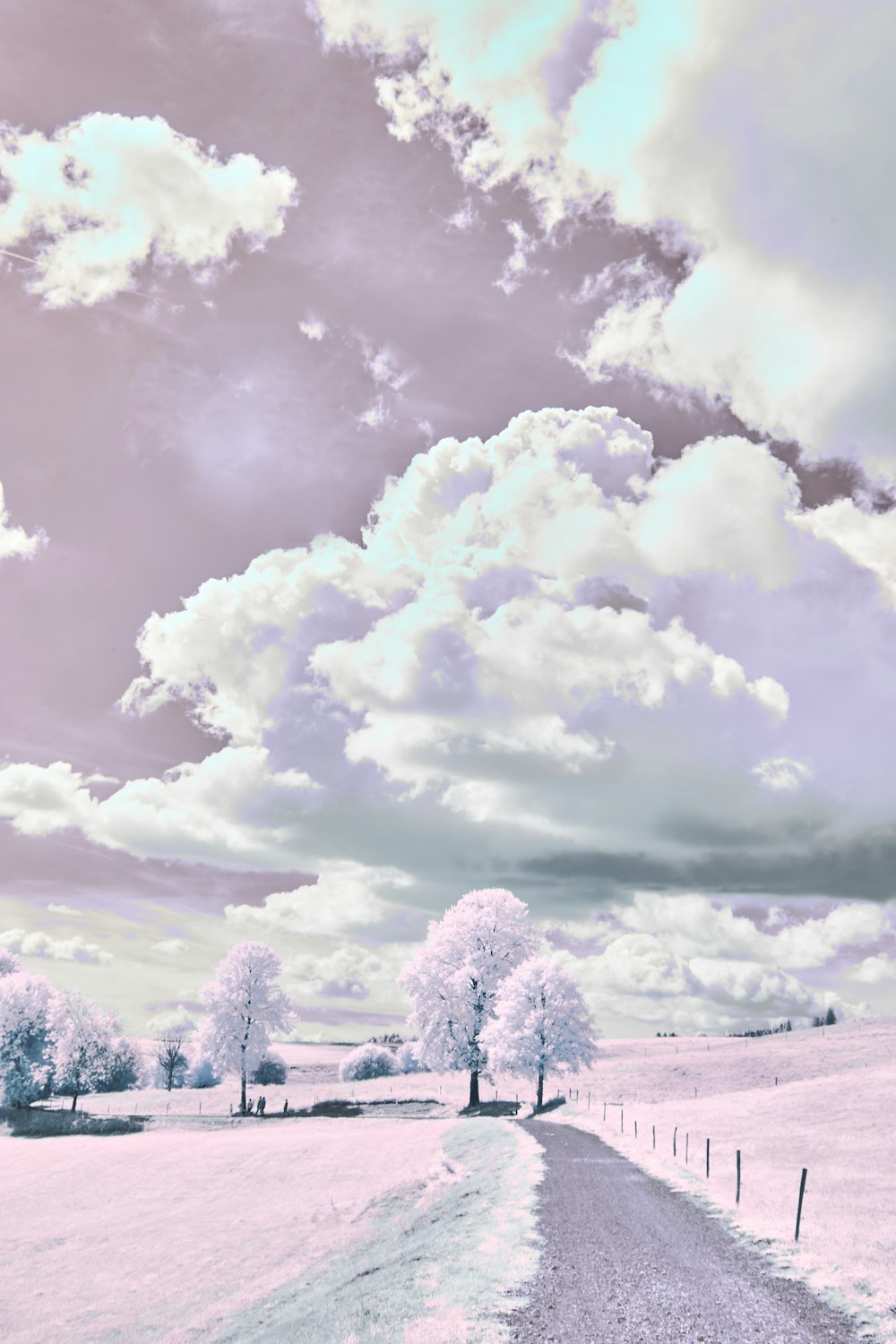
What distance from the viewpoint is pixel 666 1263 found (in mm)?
19266

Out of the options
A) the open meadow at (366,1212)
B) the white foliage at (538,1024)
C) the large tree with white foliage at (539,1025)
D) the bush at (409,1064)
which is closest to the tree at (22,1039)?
the open meadow at (366,1212)

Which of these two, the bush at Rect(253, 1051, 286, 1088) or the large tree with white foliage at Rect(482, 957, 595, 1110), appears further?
the bush at Rect(253, 1051, 286, 1088)

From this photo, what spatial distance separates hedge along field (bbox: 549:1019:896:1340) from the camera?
20.9 metres

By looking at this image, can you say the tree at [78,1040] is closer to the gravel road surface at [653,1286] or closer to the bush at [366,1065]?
the bush at [366,1065]

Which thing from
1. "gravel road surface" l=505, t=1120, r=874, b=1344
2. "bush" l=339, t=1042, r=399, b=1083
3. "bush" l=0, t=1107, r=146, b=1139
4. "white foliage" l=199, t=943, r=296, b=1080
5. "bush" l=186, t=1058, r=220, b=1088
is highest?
"gravel road surface" l=505, t=1120, r=874, b=1344

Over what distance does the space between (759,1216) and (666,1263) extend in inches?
317

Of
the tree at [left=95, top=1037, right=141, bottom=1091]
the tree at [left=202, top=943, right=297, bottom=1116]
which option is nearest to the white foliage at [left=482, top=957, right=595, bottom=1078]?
the tree at [left=202, top=943, right=297, bottom=1116]

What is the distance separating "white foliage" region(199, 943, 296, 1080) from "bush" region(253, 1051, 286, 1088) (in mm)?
39998

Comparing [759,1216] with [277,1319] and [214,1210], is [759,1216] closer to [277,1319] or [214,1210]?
[277,1319]

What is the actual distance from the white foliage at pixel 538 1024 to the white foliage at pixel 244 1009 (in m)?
24.1

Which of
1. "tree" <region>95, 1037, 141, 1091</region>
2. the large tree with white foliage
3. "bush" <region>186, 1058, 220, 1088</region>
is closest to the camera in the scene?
the large tree with white foliage

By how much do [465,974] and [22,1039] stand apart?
50.6 m

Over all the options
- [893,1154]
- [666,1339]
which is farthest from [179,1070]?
[666,1339]

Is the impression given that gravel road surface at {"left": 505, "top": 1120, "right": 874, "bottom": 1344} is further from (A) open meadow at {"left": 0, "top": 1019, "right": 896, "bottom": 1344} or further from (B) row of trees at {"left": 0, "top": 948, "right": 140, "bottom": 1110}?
(B) row of trees at {"left": 0, "top": 948, "right": 140, "bottom": 1110}
